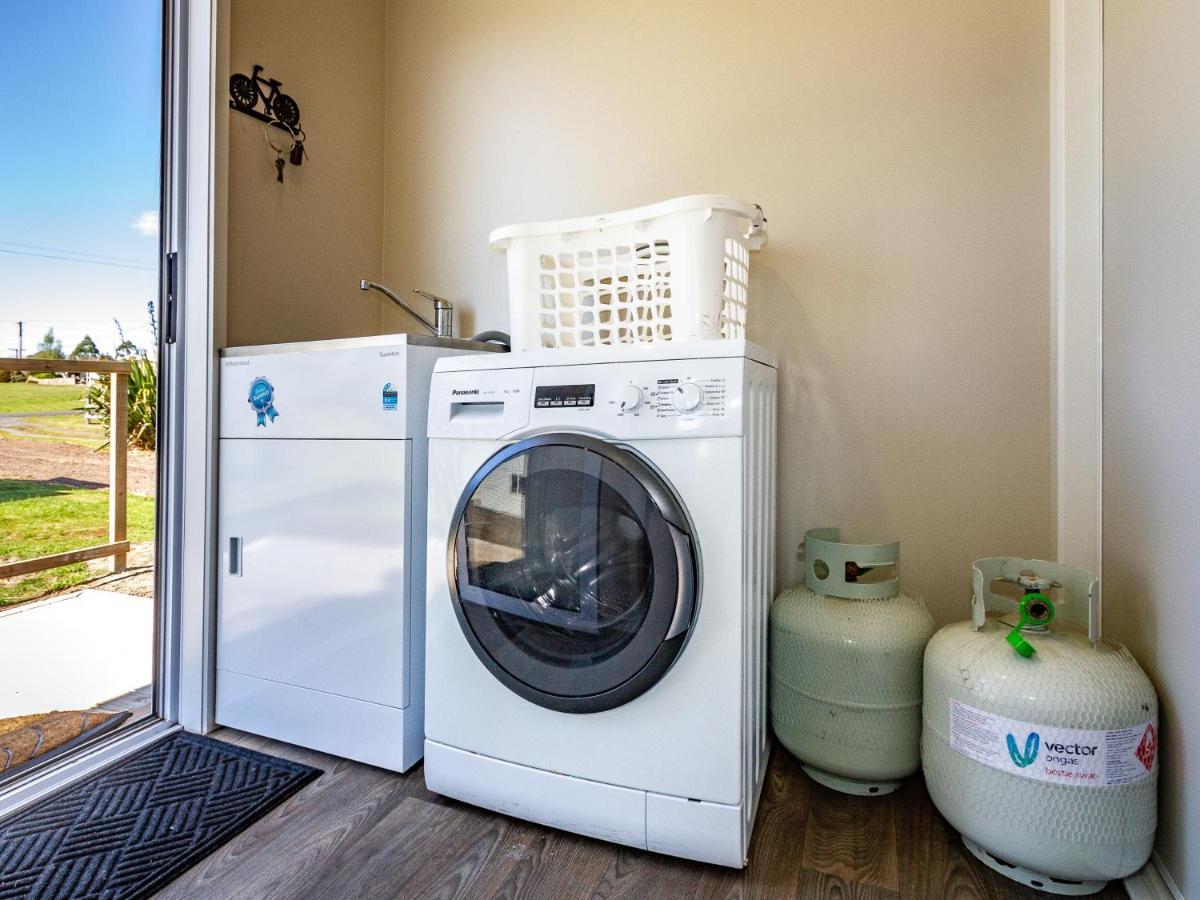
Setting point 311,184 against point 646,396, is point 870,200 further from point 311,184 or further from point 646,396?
point 311,184

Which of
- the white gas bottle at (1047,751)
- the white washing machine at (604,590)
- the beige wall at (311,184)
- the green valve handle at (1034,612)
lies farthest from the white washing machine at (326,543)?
the green valve handle at (1034,612)

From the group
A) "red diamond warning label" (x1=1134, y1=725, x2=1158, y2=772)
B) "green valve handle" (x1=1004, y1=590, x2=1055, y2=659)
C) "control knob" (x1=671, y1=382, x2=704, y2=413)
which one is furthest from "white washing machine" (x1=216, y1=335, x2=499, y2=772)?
"red diamond warning label" (x1=1134, y1=725, x2=1158, y2=772)

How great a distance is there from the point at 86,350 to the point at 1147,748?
7.87ft

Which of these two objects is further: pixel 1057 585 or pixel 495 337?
pixel 495 337

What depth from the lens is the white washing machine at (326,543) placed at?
1.44m

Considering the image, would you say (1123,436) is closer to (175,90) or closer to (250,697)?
(250,697)

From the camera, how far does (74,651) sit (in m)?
1.83

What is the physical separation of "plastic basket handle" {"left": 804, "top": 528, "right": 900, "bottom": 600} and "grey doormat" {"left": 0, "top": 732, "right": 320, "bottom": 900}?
1.29m

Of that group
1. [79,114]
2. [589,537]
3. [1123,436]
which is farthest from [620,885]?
[79,114]

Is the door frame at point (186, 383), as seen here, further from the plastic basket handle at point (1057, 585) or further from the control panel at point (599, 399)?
the plastic basket handle at point (1057, 585)

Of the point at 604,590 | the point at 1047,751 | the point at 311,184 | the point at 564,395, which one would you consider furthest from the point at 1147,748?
the point at 311,184

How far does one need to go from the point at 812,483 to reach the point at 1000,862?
0.91 meters

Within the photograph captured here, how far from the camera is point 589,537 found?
118 cm

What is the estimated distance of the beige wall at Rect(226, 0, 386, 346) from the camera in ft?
5.88
